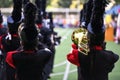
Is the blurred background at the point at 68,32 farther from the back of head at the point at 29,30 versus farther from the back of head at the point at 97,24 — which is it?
the back of head at the point at 29,30

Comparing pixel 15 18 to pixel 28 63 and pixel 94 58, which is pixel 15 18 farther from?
pixel 94 58

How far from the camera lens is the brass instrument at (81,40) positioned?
5.70 m

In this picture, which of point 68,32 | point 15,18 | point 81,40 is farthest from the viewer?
point 68,32

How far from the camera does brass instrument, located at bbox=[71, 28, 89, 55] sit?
5699 millimetres

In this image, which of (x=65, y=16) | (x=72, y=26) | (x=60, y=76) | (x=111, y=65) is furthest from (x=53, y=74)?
(x=65, y=16)

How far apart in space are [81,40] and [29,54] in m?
0.75

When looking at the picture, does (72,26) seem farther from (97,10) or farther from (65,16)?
(97,10)

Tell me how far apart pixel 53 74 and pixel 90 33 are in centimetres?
660

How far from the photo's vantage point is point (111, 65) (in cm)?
576

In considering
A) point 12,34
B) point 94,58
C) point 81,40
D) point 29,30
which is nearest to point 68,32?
point 12,34

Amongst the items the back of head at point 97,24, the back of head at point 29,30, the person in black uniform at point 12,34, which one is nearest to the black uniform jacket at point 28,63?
the back of head at point 29,30

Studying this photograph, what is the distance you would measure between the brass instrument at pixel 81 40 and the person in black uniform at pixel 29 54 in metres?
0.46

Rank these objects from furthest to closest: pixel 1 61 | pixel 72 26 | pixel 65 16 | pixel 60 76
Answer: pixel 65 16 < pixel 72 26 < pixel 60 76 < pixel 1 61

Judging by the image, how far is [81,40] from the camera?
5844 mm
